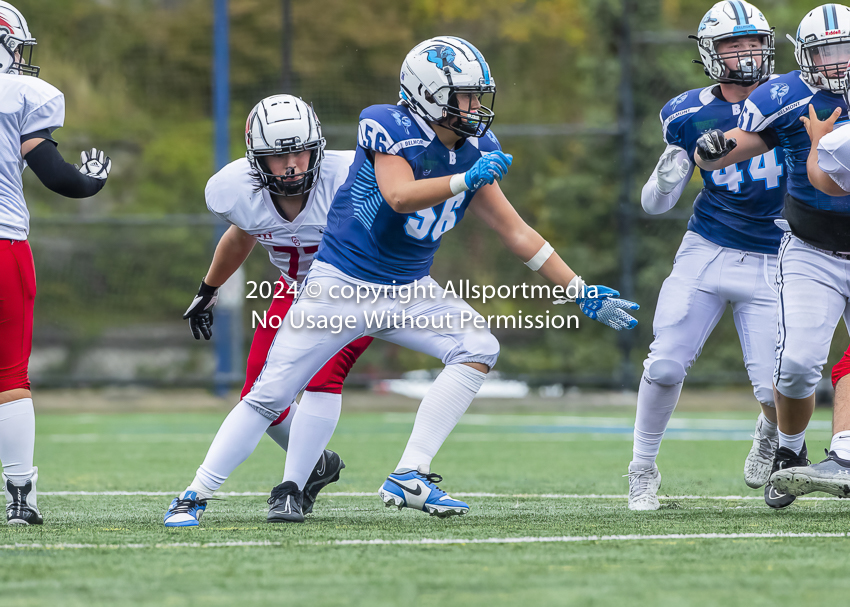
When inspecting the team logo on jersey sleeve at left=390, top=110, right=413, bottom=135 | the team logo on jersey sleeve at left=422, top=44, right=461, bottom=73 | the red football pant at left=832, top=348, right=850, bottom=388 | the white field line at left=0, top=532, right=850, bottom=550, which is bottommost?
the white field line at left=0, top=532, right=850, bottom=550

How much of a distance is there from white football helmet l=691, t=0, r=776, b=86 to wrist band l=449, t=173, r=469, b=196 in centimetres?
142

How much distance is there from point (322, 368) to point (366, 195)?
2.66 ft

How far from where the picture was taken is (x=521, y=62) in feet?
47.4

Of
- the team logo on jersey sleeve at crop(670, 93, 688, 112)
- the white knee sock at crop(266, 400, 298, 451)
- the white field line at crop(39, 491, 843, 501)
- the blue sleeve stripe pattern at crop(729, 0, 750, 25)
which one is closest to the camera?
the blue sleeve stripe pattern at crop(729, 0, 750, 25)

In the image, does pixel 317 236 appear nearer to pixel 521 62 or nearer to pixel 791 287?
pixel 791 287

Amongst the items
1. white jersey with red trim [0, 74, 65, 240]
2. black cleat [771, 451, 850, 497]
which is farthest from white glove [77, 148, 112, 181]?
black cleat [771, 451, 850, 497]

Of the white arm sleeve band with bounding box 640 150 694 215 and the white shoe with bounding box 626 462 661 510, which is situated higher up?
the white arm sleeve band with bounding box 640 150 694 215

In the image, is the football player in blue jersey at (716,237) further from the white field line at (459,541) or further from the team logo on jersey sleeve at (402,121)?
the team logo on jersey sleeve at (402,121)

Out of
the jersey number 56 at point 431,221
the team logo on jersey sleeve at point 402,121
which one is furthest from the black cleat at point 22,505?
the team logo on jersey sleeve at point 402,121

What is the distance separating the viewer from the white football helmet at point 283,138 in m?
4.16

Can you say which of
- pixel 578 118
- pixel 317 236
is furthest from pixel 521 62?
pixel 317 236

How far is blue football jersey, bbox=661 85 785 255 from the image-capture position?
4590 mm

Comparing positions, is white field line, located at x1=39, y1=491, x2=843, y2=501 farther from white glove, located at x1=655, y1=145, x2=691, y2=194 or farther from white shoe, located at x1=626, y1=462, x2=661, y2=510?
white glove, located at x1=655, y1=145, x2=691, y2=194

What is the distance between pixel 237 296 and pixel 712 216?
300 inches
